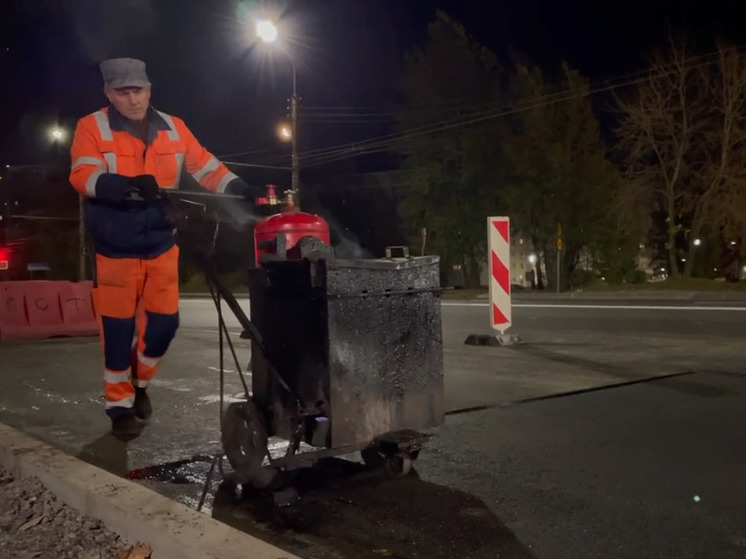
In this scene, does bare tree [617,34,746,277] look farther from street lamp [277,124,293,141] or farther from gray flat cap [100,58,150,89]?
gray flat cap [100,58,150,89]

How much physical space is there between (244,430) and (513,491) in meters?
1.53

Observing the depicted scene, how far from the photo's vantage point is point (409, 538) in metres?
3.95

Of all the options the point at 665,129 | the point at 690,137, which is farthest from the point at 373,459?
the point at 690,137

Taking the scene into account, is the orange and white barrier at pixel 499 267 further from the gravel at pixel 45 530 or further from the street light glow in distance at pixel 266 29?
the street light glow in distance at pixel 266 29

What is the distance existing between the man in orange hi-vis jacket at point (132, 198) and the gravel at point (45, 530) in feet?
2.86

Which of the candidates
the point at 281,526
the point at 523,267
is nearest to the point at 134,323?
the point at 281,526

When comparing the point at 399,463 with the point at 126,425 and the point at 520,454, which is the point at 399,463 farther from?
the point at 126,425

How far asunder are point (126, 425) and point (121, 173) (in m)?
1.72

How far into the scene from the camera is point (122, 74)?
453cm

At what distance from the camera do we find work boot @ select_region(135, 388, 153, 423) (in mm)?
5383

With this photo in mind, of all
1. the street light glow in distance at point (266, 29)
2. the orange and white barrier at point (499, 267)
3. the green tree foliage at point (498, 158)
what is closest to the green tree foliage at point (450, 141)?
the green tree foliage at point (498, 158)

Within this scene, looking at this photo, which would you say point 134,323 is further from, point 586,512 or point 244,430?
point 586,512

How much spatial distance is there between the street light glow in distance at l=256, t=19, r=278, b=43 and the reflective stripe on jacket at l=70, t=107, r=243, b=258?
44.4ft

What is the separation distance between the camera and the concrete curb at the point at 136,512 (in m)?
3.29
